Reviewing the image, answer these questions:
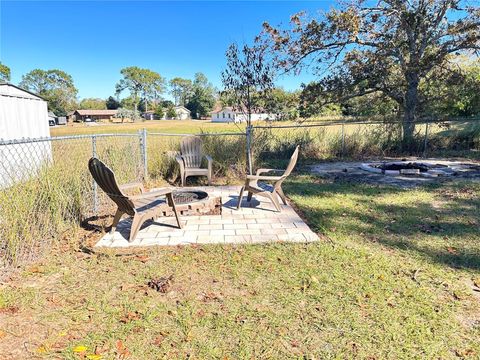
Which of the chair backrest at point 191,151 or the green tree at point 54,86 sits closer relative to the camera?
the chair backrest at point 191,151

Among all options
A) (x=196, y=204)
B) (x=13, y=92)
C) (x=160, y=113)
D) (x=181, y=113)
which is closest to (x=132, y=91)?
(x=160, y=113)

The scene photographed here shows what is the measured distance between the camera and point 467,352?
6.29 ft

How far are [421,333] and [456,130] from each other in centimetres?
1245

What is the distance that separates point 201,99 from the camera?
243 feet

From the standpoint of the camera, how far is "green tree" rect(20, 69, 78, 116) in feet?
299

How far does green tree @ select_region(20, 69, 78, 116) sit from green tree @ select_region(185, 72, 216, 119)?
126 feet

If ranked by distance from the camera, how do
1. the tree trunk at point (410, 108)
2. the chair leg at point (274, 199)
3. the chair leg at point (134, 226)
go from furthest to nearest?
1. the tree trunk at point (410, 108)
2. the chair leg at point (274, 199)
3. the chair leg at point (134, 226)

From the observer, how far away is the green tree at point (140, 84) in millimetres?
99375

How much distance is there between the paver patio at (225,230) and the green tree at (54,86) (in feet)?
335

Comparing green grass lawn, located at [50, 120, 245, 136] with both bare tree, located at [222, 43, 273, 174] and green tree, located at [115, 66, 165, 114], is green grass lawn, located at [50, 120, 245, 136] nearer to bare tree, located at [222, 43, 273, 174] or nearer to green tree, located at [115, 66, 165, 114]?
bare tree, located at [222, 43, 273, 174]

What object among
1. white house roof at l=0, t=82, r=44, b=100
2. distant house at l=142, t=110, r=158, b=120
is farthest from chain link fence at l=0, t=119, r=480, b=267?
distant house at l=142, t=110, r=158, b=120

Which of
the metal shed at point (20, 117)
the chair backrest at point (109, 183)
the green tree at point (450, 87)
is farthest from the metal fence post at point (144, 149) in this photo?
the green tree at point (450, 87)

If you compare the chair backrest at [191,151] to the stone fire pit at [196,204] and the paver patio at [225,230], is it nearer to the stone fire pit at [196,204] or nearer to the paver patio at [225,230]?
the stone fire pit at [196,204]

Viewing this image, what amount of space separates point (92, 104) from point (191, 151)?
387 ft
